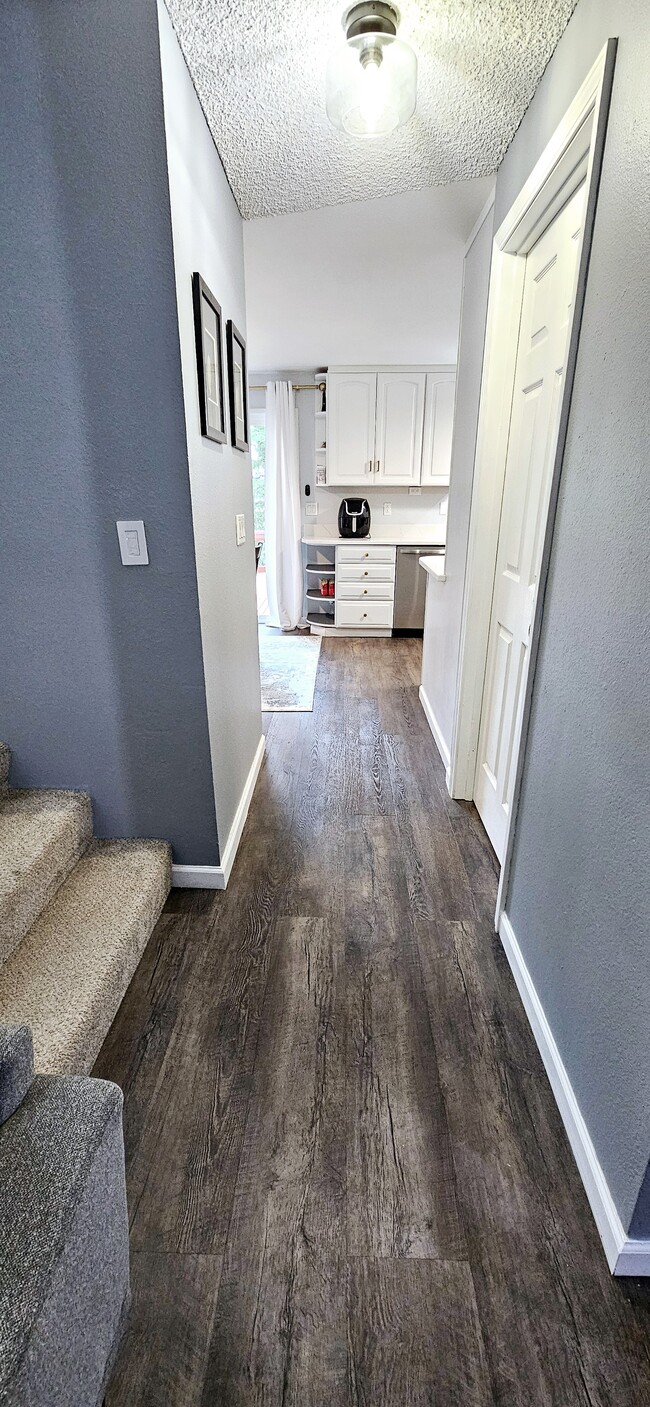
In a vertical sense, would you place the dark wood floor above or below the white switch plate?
below

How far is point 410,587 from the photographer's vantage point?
518 centimetres

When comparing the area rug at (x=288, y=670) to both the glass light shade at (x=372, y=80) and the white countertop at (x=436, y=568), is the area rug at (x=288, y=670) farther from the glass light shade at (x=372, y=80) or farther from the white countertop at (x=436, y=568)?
the glass light shade at (x=372, y=80)

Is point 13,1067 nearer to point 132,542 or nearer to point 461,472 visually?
point 132,542

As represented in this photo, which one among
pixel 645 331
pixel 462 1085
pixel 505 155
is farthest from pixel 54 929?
pixel 505 155

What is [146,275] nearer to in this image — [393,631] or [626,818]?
[626,818]

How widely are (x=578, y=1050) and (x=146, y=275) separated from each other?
2.01 metres

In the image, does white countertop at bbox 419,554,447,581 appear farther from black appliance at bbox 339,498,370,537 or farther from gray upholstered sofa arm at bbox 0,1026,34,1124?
gray upholstered sofa arm at bbox 0,1026,34,1124

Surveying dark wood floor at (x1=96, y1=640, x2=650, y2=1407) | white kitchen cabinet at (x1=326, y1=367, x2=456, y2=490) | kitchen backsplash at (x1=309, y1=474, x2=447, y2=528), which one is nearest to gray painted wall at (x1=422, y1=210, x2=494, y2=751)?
dark wood floor at (x1=96, y1=640, x2=650, y2=1407)

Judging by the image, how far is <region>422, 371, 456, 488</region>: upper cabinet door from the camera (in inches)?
194

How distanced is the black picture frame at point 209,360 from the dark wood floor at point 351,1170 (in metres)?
1.50

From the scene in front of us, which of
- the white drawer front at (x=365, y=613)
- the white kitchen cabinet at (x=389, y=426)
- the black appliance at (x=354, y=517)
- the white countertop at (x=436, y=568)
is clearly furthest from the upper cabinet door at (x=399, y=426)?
the white countertop at (x=436, y=568)

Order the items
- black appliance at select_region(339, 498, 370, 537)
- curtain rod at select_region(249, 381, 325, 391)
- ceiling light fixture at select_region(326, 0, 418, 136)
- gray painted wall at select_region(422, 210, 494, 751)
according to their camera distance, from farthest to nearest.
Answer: black appliance at select_region(339, 498, 370, 537), curtain rod at select_region(249, 381, 325, 391), gray painted wall at select_region(422, 210, 494, 751), ceiling light fixture at select_region(326, 0, 418, 136)

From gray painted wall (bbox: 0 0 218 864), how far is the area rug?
1799 millimetres

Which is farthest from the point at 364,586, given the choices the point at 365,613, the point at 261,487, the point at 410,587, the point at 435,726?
the point at 435,726
